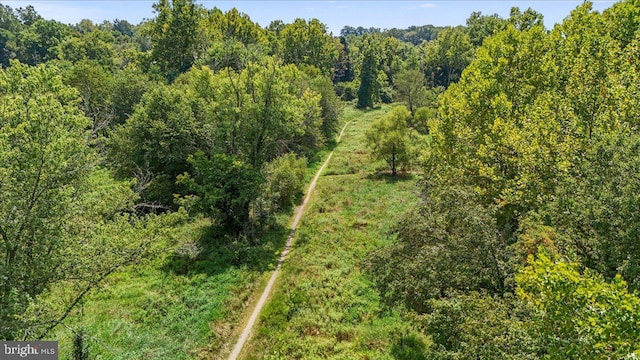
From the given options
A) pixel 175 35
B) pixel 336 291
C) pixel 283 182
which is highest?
pixel 175 35

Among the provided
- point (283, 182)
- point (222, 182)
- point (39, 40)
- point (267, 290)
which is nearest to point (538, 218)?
point (267, 290)

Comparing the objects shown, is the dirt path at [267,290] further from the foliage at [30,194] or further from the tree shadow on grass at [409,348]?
the foliage at [30,194]

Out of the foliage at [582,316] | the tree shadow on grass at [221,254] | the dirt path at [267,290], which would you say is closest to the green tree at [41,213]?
the dirt path at [267,290]

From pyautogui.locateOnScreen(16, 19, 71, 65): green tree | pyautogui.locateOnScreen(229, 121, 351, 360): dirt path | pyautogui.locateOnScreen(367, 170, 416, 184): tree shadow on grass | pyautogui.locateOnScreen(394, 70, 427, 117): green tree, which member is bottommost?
Answer: pyautogui.locateOnScreen(229, 121, 351, 360): dirt path

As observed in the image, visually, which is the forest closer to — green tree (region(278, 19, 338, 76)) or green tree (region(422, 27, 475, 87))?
green tree (region(278, 19, 338, 76))

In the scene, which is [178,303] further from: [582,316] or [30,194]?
[582,316]

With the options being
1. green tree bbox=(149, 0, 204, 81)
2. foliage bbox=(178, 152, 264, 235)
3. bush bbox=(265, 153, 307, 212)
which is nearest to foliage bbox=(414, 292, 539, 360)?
foliage bbox=(178, 152, 264, 235)

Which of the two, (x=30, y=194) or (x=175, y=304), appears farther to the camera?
(x=175, y=304)
